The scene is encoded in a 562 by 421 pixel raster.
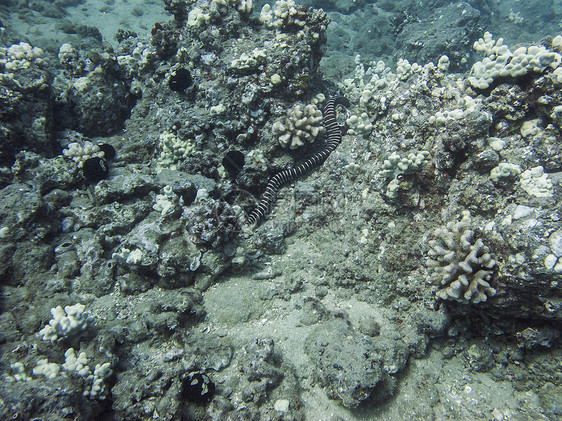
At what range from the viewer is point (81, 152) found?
272 inches

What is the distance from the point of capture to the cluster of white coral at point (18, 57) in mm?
6730

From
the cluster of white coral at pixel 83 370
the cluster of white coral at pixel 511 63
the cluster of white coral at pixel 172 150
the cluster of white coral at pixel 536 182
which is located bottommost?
the cluster of white coral at pixel 83 370

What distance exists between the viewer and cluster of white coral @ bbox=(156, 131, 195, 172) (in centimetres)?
682

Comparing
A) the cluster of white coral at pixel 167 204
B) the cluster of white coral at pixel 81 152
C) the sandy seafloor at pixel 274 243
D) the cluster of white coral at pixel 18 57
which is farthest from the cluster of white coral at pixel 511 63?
the cluster of white coral at pixel 18 57

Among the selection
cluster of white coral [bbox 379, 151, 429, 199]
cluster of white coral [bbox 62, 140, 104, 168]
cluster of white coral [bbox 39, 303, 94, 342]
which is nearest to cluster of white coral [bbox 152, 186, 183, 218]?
cluster of white coral [bbox 39, 303, 94, 342]

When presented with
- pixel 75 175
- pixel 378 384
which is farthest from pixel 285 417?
pixel 75 175

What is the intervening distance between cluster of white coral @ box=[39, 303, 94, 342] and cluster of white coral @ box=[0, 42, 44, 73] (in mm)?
6495

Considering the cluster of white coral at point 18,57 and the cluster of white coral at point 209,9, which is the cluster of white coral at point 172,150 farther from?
the cluster of white coral at point 18,57

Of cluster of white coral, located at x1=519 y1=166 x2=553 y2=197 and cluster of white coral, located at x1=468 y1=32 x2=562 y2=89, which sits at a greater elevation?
cluster of white coral, located at x1=468 y1=32 x2=562 y2=89

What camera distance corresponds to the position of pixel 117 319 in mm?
4793

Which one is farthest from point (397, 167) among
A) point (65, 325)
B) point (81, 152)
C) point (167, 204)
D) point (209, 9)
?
point (81, 152)

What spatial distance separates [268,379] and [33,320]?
3950 mm

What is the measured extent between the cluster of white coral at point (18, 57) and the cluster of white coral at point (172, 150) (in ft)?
12.4

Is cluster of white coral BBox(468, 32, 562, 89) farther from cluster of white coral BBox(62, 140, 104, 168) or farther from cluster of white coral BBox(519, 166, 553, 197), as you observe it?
cluster of white coral BBox(62, 140, 104, 168)
